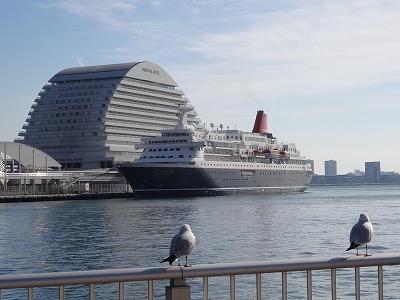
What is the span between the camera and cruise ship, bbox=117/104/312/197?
3329 inches

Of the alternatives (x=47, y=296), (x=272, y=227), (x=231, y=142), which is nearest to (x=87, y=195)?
(x=231, y=142)

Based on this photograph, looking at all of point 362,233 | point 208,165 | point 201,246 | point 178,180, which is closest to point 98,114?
point 208,165

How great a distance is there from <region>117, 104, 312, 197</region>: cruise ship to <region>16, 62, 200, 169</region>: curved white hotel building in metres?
34.8

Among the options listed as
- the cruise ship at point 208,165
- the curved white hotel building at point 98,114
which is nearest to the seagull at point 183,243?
the cruise ship at point 208,165

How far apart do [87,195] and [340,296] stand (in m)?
83.8

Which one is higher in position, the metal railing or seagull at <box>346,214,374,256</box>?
seagull at <box>346,214,374,256</box>

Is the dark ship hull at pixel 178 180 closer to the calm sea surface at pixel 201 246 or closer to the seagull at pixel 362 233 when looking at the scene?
the calm sea surface at pixel 201 246

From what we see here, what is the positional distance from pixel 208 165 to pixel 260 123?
2727 centimetres

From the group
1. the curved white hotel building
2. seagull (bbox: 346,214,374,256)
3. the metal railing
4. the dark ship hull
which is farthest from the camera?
the curved white hotel building

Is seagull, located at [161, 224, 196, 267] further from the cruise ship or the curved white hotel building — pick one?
the curved white hotel building

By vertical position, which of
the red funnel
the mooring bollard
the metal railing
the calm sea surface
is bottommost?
the calm sea surface

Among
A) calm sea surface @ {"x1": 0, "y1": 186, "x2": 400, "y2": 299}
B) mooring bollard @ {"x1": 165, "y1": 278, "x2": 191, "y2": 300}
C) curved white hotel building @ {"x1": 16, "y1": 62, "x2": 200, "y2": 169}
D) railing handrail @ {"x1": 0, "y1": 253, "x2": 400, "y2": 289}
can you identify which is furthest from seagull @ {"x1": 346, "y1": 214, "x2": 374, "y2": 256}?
curved white hotel building @ {"x1": 16, "y1": 62, "x2": 200, "y2": 169}

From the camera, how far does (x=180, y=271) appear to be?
5590 mm

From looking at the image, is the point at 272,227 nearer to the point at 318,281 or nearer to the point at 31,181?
the point at 318,281
